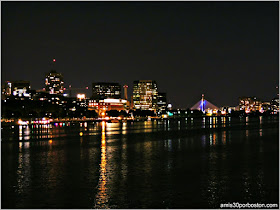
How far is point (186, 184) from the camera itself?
72.0 feet

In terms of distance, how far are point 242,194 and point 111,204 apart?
579 cm

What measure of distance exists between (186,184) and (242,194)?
3.27m

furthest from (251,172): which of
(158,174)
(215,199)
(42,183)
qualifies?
(42,183)

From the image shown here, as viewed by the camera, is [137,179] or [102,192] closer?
[102,192]

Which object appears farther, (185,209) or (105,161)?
(105,161)

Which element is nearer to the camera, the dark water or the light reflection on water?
the light reflection on water

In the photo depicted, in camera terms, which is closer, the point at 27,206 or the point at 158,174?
the point at 27,206

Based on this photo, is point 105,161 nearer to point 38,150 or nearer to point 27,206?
point 38,150

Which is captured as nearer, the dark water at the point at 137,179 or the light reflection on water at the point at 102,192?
the light reflection on water at the point at 102,192

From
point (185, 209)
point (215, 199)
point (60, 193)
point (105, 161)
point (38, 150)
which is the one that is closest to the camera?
point (185, 209)

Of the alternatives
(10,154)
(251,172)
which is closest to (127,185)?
(251,172)

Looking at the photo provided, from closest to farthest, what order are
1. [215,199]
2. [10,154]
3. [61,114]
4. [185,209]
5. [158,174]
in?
[185,209]
[215,199]
[158,174]
[10,154]
[61,114]

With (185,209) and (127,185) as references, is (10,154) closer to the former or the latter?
(127,185)

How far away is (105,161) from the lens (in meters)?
31.2
